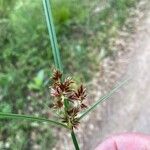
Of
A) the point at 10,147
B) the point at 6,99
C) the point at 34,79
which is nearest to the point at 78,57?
the point at 34,79

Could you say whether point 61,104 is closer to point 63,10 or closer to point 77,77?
point 77,77

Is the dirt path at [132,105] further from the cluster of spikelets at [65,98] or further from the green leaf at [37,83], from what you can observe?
the cluster of spikelets at [65,98]

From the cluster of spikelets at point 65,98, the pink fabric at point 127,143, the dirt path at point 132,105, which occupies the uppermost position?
the dirt path at point 132,105

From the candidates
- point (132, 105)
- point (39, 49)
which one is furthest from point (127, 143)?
point (39, 49)

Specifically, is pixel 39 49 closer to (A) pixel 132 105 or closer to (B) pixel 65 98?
(A) pixel 132 105

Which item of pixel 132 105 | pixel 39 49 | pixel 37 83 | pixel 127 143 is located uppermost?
pixel 39 49

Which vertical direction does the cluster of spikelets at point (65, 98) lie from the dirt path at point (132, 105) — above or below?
below

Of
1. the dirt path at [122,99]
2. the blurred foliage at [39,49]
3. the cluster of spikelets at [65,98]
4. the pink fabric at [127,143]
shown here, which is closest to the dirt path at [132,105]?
the dirt path at [122,99]
